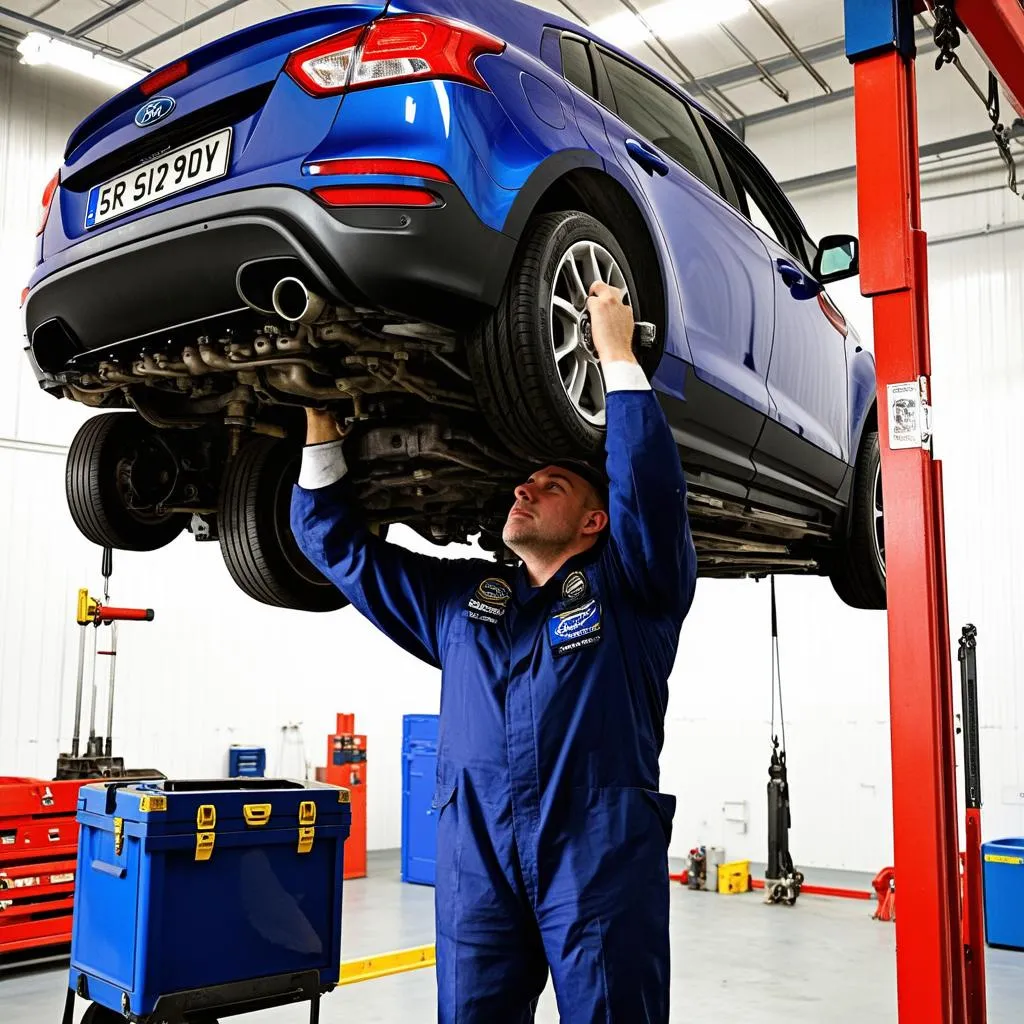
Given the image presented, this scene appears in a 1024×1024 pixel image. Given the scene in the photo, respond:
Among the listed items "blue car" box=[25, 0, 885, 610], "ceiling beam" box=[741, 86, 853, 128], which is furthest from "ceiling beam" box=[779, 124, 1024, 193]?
"blue car" box=[25, 0, 885, 610]

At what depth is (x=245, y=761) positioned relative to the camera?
893 cm

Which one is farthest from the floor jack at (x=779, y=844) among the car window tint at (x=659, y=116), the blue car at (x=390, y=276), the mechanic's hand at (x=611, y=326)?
the mechanic's hand at (x=611, y=326)

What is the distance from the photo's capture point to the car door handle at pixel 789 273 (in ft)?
11.6

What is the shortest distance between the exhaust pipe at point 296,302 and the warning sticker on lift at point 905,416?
1.03 metres

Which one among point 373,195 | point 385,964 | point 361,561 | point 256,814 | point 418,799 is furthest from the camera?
point 418,799

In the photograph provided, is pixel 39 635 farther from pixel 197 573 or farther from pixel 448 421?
pixel 448 421

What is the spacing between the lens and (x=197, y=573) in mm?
8969

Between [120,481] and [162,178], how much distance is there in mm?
1181

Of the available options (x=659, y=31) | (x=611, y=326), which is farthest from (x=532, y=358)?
(x=659, y=31)

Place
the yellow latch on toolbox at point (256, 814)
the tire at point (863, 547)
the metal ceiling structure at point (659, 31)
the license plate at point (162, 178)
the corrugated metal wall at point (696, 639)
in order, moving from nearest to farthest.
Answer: the license plate at point (162, 178)
the yellow latch on toolbox at point (256, 814)
the tire at point (863, 547)
the metal ceiling structure at point (659, 31)
the corrugated metal wall at point (696, 639)

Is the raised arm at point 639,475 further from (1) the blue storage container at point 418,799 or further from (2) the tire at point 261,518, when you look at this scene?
(1) the blue storage container at point 418,799

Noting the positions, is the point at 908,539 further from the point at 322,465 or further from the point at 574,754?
the point at 322,465

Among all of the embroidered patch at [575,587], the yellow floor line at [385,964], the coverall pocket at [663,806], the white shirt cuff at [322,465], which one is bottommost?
the yellow floor line at [385,964]

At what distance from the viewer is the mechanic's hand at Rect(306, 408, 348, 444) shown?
2.61 m
